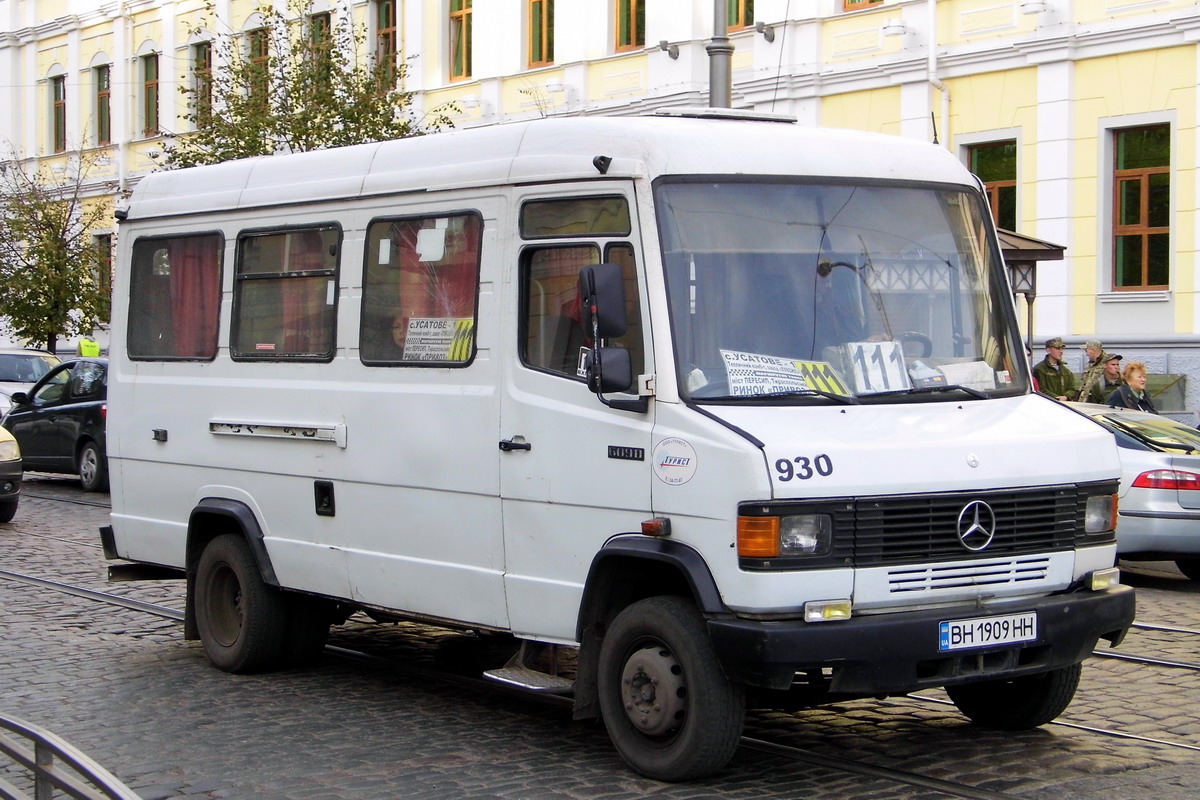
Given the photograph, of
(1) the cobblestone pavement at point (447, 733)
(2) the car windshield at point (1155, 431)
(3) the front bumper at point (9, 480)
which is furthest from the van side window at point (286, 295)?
(3) the front bumper at point (9, 480)

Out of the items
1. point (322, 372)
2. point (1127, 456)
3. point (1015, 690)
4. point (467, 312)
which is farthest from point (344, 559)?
point (1127, 456)

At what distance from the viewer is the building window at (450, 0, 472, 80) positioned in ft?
105

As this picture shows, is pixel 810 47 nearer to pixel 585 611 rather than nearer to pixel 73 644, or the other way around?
pixel 73 644

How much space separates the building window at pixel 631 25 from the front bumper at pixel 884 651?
2287cm

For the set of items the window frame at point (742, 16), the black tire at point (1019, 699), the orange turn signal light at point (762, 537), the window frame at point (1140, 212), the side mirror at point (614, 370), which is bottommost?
the black tire at point (1019, 699)

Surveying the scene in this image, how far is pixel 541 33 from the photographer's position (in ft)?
99.8

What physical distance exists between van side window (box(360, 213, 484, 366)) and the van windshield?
4.08 feet

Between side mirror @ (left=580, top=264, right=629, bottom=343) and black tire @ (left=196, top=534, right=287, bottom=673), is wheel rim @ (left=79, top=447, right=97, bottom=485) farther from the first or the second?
side mirror @ (left=580, top=264, right=629, bottom=343)

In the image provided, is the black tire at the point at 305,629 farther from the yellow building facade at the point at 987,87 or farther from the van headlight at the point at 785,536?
the yellow building facade at the point at 987,87

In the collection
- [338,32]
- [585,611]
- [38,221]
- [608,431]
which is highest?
[338,32]

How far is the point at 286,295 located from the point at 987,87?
55.5ft

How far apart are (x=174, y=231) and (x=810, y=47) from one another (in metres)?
17.5

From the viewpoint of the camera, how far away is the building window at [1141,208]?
2259 centimetres

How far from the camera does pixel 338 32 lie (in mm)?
27922
